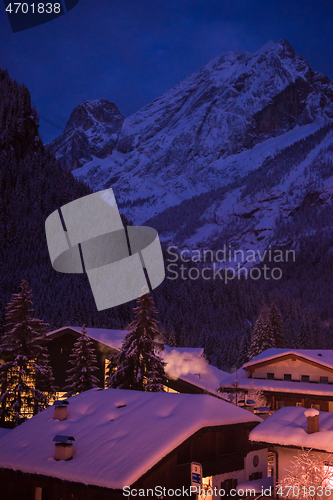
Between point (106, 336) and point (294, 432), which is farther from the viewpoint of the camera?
point (106, 336)

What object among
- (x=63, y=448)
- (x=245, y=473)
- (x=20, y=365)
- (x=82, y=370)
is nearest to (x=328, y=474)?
(x=245, y=473)

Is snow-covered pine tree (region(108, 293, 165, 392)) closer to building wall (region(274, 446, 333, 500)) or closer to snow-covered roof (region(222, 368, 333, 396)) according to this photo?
snow-covered roof (region(222, 368, 333, 396))

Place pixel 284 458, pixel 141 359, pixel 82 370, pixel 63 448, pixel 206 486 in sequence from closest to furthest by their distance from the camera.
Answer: pixel 63 448 < pixel 284 458 < pixel 206 486 < pixel 141 359 < pixel 82 370

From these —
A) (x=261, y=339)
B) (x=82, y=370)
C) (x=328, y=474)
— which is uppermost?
(x=261, y=339)

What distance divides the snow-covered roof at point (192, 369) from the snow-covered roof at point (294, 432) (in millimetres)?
19905

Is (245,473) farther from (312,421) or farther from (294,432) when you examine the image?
(312,421)

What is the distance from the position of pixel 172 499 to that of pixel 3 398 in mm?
15358

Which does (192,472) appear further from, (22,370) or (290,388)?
(290,388)

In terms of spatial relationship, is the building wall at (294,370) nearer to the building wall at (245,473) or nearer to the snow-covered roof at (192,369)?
the snow-covered roof at (192,369)

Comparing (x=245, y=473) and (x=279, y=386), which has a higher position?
(x=279, y=386)

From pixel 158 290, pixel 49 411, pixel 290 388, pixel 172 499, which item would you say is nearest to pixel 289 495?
pixel 172 499

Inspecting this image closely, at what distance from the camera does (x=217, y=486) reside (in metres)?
23.6

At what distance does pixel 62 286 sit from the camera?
116812 mm

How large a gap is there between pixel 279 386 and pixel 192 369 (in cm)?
802
